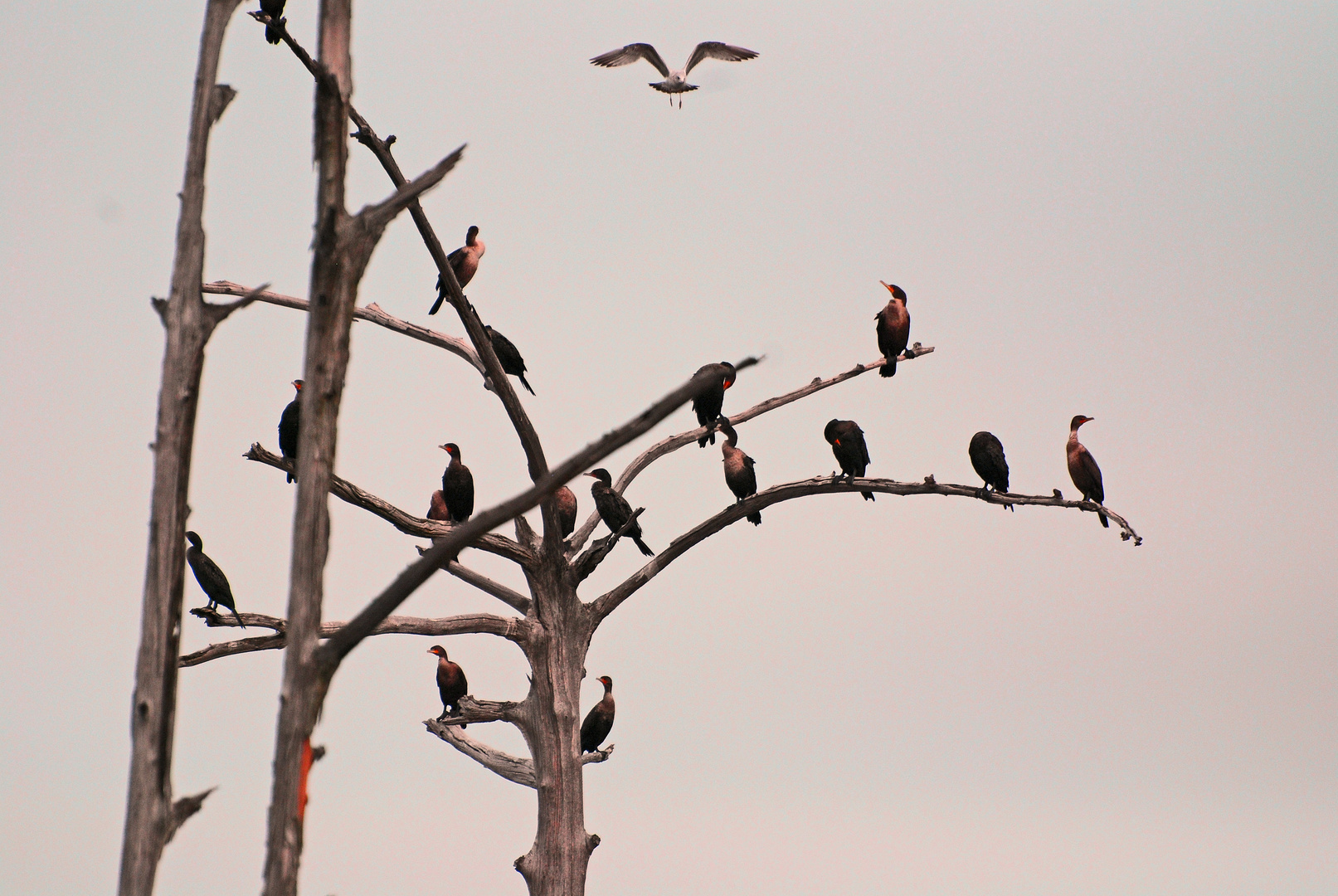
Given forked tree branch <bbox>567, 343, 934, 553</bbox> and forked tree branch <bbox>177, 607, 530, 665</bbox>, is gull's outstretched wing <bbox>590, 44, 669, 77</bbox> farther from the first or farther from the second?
forked tree branch <bbox>177, 607, 530, 665</bbox>

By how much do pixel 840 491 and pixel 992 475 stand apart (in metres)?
0.94

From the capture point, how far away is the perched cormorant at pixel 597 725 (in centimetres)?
829

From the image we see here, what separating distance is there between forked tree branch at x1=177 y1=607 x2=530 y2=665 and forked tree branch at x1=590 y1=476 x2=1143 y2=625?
55cm

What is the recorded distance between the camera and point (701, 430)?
811 centimetres

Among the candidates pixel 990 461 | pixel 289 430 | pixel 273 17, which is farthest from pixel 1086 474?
pixel 273 17

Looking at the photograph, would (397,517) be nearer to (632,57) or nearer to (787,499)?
(787,499)

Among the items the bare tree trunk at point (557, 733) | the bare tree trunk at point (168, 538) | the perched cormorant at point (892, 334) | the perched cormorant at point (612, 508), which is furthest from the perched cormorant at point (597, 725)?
the bare tree trunk at point (168, 538)

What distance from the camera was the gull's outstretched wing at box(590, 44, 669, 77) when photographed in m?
8.07

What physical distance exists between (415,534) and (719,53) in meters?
3.95

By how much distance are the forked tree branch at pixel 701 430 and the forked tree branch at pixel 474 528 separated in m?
4.45

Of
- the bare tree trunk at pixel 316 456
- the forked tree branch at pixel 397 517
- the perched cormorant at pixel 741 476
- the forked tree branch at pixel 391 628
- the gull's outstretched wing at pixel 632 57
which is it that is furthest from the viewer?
the gull's outstretched wing at pixel 632 57

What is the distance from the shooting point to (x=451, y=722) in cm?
755

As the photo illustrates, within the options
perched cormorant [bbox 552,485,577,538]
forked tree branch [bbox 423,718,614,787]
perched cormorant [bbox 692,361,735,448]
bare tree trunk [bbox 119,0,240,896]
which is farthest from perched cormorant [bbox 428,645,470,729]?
bare tree trunk [bbox 119,0,240,896]

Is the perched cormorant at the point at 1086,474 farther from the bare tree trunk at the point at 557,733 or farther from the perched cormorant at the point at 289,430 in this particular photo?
the perched cormorant at the point at 289,430
